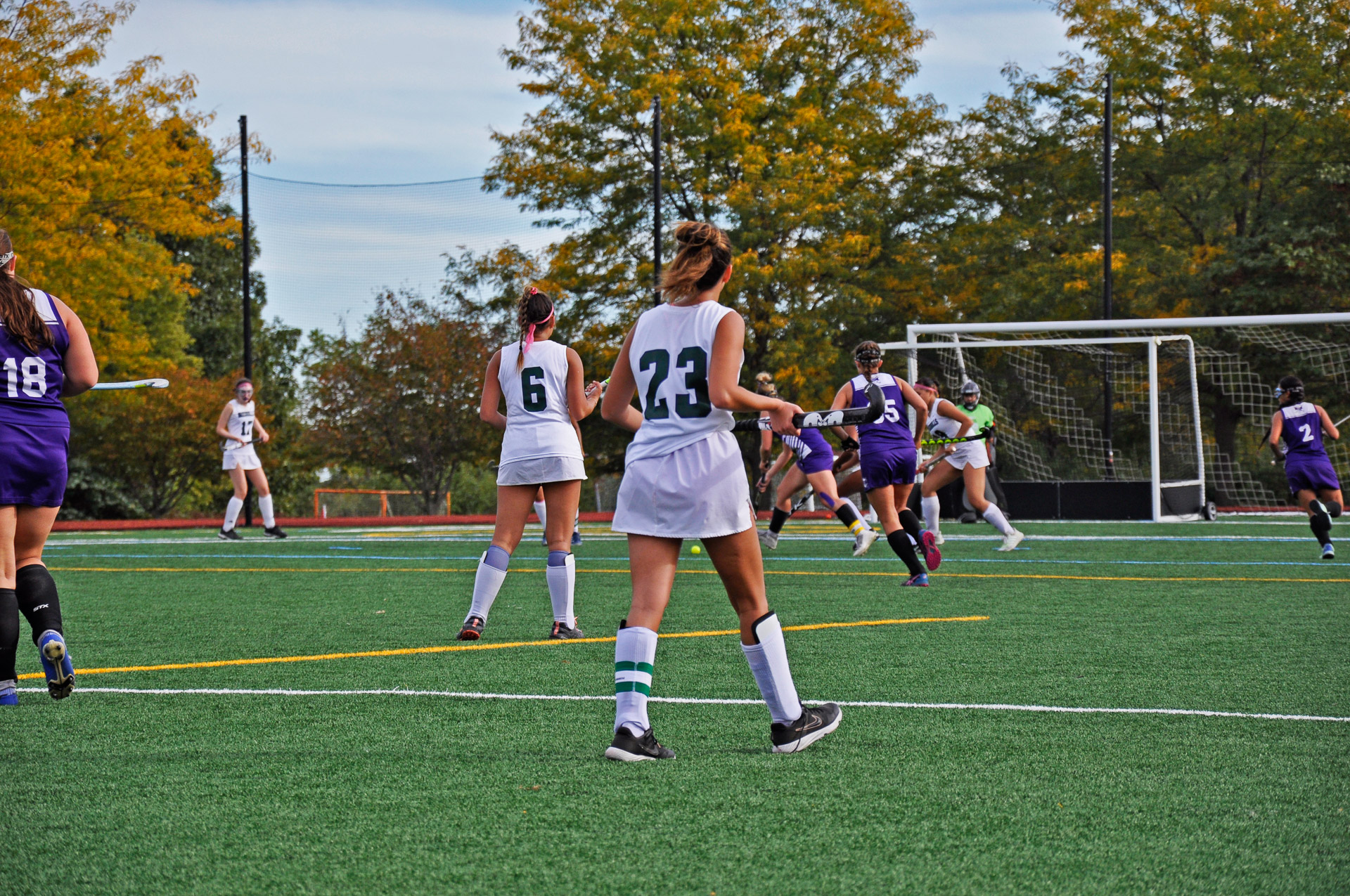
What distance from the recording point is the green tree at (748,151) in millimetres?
29172

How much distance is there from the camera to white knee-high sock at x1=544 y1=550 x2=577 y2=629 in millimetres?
7570

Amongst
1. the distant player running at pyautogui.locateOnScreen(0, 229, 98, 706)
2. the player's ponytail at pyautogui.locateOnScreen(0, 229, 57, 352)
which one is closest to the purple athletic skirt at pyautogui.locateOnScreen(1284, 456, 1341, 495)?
the distant player running at pyautogui.locateOnScreen(0, 229, 98, 706)

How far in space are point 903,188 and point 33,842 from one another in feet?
100

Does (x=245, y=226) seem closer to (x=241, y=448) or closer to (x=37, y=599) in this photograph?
(x=241, y=448)

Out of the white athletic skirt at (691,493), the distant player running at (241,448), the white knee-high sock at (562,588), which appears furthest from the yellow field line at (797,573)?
the white athletic skirt at (691,493)

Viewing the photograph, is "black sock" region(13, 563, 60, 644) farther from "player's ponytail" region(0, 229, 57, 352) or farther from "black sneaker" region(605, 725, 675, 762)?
"black sneaker" region(605, 725, 675, 762)

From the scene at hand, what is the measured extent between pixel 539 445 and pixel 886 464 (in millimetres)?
3992

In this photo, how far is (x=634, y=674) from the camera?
4457 mm

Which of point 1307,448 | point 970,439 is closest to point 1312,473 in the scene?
point 1307,448

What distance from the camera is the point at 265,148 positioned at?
2542cm

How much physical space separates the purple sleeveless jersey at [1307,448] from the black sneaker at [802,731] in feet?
35.3

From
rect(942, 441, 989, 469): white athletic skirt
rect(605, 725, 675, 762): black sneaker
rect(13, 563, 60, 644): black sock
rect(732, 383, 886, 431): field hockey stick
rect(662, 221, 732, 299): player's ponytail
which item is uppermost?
rect(662, 221, 732, 299): player's ponytail

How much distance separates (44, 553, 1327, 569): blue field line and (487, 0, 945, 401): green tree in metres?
14.5

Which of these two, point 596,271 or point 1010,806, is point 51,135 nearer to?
point 596,271
